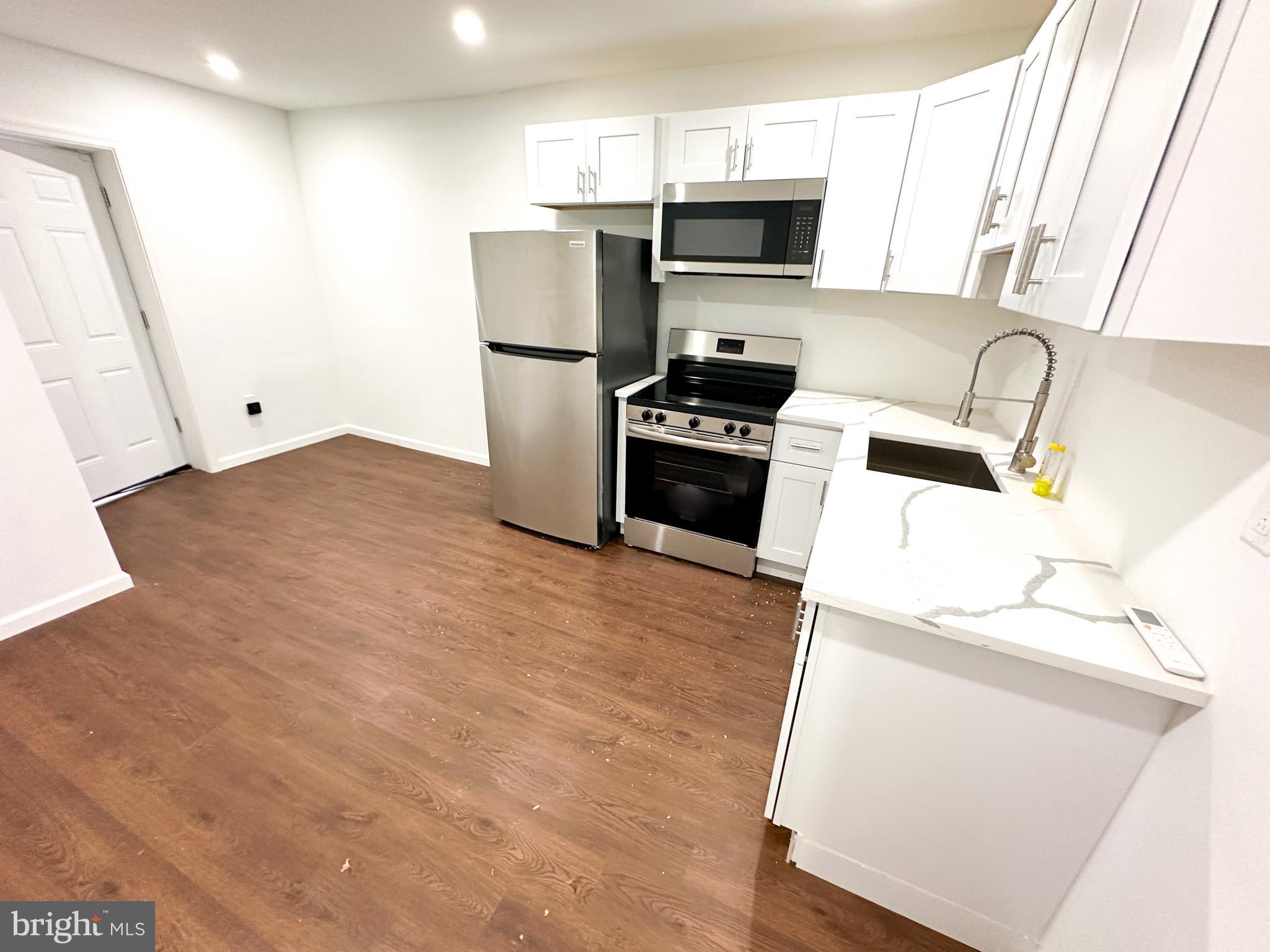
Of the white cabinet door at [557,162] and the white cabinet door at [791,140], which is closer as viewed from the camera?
the white cabinet door at [791,140]

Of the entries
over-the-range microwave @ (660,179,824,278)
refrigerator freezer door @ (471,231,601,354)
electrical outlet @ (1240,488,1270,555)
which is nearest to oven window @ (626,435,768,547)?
refrigerator freezer door @ (471,231,601,354)

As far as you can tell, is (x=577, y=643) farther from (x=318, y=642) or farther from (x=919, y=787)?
(x=919, y=787)

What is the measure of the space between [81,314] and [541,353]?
3.01 metres

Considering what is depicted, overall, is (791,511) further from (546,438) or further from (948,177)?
(948,177)

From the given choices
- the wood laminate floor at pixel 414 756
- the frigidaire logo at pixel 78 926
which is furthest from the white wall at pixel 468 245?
the frigidaire logo at pixel 78 926

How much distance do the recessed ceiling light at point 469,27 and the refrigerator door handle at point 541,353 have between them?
1.37 meters

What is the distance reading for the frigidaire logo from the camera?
3.87 feet

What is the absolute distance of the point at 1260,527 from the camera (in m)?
0.77

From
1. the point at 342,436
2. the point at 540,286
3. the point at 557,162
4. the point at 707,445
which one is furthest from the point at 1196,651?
the point at 342,436

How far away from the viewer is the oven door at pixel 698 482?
7.89ft

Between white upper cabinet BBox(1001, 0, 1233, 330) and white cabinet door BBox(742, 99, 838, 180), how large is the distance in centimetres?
88

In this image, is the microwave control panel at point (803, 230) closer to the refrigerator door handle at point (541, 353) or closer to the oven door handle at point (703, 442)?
the oven door handle at point (703, 442)

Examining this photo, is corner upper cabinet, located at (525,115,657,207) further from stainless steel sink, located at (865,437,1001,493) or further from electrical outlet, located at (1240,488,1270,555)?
electrical outlet, located at (1240,488,1270,555)

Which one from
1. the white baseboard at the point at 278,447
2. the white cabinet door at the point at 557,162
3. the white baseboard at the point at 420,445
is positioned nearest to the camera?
the white cabinet door at the point at 557,162
